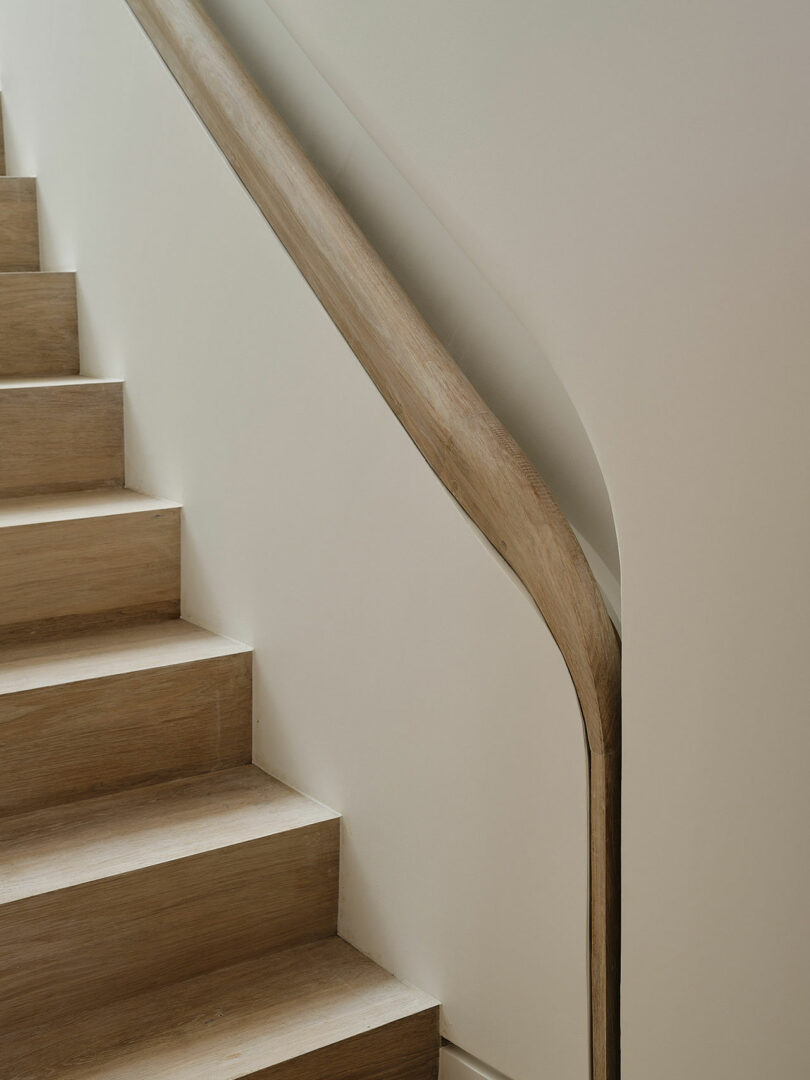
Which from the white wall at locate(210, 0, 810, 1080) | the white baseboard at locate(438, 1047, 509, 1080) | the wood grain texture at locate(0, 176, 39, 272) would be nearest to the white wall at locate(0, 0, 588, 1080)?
the white baseboard at locate(438, 1047, 509, 1080)

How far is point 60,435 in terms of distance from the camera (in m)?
1.90

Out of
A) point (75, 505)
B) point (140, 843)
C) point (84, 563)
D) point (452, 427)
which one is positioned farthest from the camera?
point (75, 505)

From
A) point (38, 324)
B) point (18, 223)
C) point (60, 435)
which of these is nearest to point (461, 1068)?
point (60, 435)

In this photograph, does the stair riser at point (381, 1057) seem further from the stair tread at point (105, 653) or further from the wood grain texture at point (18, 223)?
the wood grain texture at point (18, 223)

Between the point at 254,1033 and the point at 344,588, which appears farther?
the point at 344,588

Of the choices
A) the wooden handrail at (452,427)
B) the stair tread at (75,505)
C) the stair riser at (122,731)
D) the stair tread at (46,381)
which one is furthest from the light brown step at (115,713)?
the wooden handrail at (452,427)

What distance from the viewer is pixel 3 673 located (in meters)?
1.51

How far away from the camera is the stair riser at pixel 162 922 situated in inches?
49.2

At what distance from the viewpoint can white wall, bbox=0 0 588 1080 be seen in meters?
1.14

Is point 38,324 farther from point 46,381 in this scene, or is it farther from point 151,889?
point 151,889

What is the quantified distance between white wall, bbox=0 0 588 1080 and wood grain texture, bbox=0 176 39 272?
0.26m

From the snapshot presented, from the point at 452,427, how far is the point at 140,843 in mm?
668

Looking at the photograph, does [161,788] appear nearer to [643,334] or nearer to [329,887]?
[329,887]

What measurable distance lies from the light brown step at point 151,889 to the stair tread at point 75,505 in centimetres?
44
